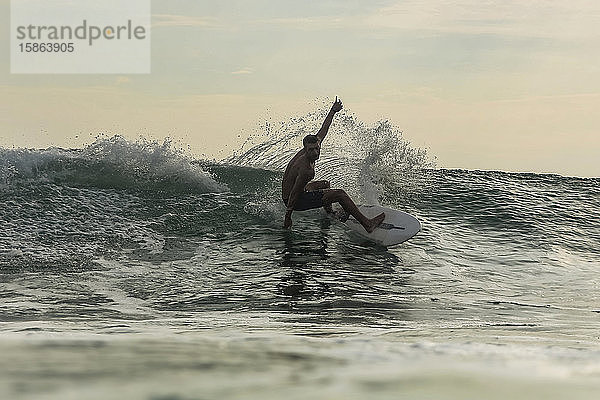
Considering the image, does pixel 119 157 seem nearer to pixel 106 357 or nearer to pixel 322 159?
pixel 322 159

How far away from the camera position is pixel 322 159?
1214cm

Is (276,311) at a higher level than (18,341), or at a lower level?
lower

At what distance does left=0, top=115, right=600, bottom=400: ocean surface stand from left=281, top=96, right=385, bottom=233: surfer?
428 millimetres

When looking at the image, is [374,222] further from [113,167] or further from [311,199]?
[113,167]

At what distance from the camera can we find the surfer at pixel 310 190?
8.95 m

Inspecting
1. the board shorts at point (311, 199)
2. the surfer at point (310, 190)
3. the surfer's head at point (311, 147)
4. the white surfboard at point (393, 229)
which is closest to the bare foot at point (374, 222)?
the surfer at point (310, 190)

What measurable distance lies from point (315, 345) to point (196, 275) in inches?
277

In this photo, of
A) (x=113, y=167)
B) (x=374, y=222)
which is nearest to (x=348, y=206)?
(x=374, y=222)

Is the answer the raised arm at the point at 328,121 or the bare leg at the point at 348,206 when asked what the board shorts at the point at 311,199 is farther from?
the raised arm at the point at 328,121

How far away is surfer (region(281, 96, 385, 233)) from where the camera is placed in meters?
8.95

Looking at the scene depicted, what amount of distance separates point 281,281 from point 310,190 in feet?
7.45

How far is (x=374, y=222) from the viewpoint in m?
9.17

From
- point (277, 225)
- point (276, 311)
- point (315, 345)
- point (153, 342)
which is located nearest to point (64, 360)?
point (153, 342)

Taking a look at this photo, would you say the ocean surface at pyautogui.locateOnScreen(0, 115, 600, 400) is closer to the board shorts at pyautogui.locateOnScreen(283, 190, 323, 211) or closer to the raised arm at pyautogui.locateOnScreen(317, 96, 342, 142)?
the board shorts at pyautogui.locateOnScreen(283, 190, 323, 211)
